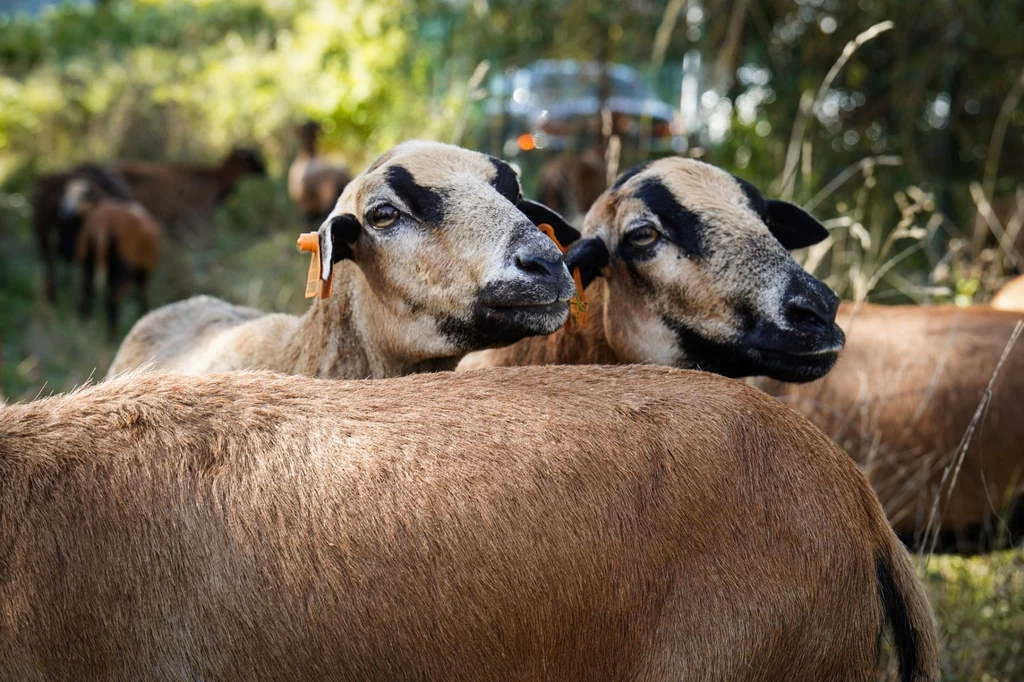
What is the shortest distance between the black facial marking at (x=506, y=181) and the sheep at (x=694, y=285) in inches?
12.2

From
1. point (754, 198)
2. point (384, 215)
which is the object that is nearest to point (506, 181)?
point (384, 215)

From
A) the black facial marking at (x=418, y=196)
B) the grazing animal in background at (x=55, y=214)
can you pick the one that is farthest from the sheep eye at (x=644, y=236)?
the grazing animal in background at (x=55, y=214)

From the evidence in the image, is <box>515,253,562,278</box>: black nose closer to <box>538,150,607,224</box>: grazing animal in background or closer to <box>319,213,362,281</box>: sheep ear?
<box>319,213,362,281</box>: sheep ear

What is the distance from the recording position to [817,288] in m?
3.66

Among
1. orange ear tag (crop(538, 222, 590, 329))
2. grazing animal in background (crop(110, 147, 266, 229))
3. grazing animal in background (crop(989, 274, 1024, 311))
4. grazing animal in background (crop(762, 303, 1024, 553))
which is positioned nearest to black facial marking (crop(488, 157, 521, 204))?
orange ear tag (crop(538, 222, 590, 329))

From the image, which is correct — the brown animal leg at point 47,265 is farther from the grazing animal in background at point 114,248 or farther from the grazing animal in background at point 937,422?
the grazing animal in background at point 937,422

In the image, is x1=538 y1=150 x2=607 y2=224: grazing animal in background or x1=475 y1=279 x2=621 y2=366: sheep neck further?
x1=538 y1=150 x2=607 y2=224: grazing animal in background

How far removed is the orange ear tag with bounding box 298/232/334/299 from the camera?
12.6ft

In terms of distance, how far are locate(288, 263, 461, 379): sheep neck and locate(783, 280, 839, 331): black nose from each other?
122cm

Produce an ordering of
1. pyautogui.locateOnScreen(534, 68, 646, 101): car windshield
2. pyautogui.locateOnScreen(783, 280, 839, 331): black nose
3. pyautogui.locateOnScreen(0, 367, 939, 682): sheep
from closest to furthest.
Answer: pyautogui.locateOnScreen(0, 367, 939, 682): sheep, pyautogui.locateOnScreen(783, 280, 839, 331): black nose, pyautogui.locateOnScreen(534, 68, 646, 101): car windshield

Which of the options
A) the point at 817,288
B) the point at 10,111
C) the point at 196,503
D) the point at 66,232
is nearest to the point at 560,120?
the point at 66,232

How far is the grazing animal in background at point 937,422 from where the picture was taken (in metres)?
5.38

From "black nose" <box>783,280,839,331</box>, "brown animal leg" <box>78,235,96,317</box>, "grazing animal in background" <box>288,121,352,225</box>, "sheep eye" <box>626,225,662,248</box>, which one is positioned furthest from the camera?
"grazing animal in background" <box>288,121,352,225</box>

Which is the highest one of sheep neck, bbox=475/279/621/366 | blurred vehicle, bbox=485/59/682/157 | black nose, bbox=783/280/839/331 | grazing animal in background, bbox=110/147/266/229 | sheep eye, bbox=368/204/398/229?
sheep eye, bbox=368/204/398/229
